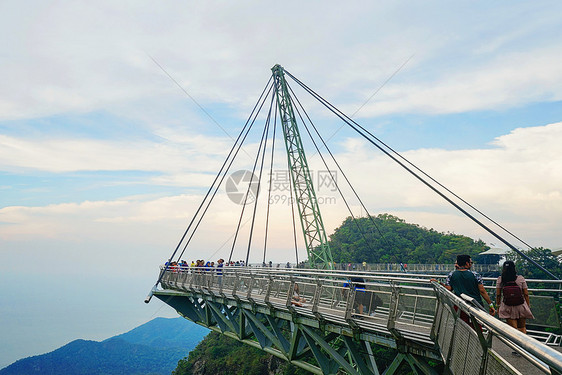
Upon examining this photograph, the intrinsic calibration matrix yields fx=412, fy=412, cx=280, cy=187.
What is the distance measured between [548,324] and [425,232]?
102 meters

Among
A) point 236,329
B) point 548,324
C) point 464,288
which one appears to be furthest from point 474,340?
point 236,329

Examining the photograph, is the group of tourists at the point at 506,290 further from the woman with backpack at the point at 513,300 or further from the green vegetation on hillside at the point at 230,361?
the green vegetation on hillside at the point at 230,361

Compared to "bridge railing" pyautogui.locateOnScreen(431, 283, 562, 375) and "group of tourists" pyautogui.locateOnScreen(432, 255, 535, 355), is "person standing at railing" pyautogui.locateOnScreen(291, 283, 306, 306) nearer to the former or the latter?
"bridge railing" pyautogui.locateOnScreen(431, 283, 562, 375)

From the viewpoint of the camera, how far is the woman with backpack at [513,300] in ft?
20.6

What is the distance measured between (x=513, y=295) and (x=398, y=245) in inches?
3311

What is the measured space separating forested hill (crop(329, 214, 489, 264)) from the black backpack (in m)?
60.2

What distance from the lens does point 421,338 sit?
717cm

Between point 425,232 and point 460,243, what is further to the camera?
point 425,232

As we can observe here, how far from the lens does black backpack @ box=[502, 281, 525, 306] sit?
6.29 metres

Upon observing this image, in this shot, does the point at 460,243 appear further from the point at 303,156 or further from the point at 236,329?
the point at 236,329

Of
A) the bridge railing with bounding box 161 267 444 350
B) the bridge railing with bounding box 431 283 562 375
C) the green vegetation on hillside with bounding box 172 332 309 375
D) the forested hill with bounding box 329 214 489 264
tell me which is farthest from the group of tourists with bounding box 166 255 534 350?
the forested hill with bounding box 329 214 489 264

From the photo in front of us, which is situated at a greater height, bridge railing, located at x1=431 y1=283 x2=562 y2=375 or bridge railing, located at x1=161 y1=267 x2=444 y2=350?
bridge railing, located at x1=431 y1=283 x2=562 y2=375

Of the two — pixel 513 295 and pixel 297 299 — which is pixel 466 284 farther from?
pixel 297 299

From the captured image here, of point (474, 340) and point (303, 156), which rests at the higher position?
point (303, 156)
